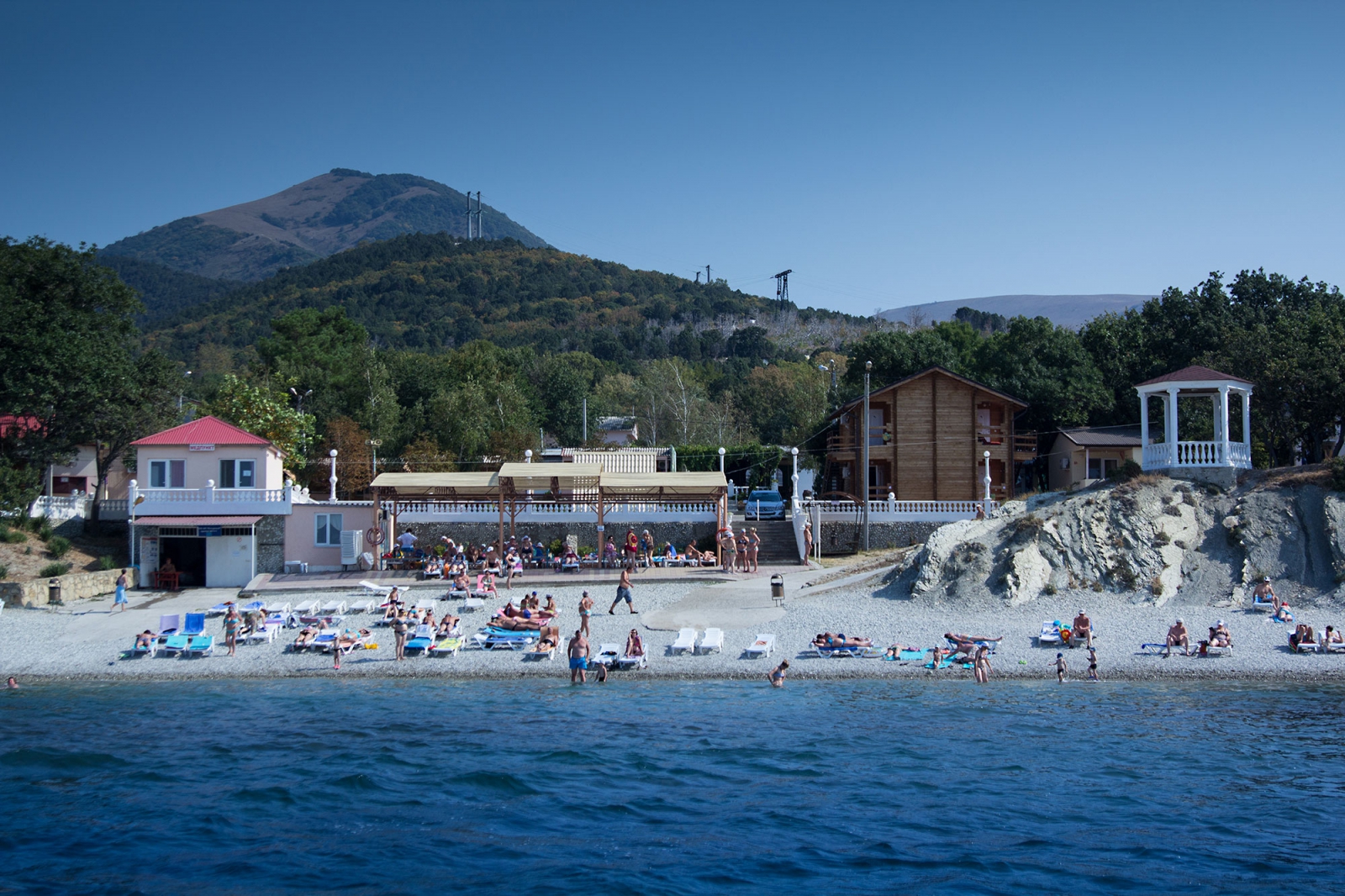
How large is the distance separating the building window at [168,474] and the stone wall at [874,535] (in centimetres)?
2178

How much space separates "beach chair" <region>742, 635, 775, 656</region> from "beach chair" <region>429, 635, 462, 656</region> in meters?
6.83

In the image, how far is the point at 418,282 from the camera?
16750cm

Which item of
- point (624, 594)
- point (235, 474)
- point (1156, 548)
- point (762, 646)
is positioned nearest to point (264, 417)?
point (235, 474)

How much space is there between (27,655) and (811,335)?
121m

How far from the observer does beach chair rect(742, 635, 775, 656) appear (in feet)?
73.7

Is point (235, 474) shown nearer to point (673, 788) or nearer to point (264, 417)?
point (264, 417)

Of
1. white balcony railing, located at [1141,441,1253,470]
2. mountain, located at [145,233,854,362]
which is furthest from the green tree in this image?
mountain, located at [145,233,854,362]

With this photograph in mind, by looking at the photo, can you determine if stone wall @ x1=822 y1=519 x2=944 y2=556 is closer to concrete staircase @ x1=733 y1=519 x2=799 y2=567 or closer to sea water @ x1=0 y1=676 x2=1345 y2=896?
concrete staircase @ x1=733 y1=519 x2=799 y2=567

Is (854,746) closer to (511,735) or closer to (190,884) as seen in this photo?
(511,735)

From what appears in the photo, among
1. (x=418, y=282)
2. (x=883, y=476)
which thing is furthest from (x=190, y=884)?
(x=418, y=282)

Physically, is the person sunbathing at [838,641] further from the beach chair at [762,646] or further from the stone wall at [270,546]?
the stone wall at [270,546]

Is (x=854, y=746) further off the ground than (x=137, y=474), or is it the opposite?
(x=137, y=474)

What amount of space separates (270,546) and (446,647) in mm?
12018

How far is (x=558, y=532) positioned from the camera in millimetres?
34219
